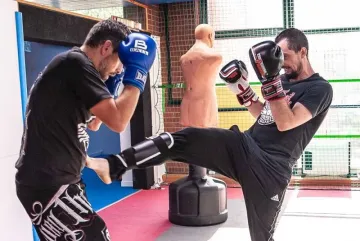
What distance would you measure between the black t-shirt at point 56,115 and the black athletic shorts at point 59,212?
0.04 meters

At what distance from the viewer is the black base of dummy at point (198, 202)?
13.7ft

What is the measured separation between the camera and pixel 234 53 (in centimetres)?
587

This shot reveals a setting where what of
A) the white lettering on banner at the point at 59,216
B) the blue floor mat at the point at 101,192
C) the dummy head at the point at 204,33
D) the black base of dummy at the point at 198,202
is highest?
the dummy head at the point at 204,33

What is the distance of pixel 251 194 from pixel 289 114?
1.57 ft

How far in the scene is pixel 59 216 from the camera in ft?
6.00

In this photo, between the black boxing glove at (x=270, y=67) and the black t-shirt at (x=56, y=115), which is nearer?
the black t-shirt at (x=56, y=115)

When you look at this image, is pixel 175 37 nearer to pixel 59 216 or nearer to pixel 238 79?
pixel 238 79

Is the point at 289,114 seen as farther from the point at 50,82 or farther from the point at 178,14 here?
the point at 178,14

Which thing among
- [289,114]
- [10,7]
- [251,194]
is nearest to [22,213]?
[10,7]

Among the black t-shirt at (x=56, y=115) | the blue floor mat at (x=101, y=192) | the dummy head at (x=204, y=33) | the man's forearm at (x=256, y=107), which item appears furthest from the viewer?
the blue floor mat at (x=101, y=192)

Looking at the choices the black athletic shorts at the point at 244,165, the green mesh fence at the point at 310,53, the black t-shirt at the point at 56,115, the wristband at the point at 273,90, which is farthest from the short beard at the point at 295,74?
the green mesh fence at the point at 310,53

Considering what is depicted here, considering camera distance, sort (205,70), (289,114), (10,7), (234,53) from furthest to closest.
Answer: (234,53), (205,70), (10,7), (289,114)

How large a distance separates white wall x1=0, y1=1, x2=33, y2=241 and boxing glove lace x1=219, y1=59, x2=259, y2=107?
4.39 ft

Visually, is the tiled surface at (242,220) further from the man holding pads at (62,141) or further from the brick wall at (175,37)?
the man holding pads at (62,141)
